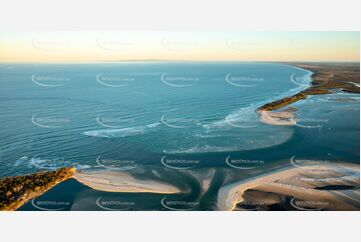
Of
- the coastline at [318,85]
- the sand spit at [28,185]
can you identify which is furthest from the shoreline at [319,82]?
the sand spit at [28,185]

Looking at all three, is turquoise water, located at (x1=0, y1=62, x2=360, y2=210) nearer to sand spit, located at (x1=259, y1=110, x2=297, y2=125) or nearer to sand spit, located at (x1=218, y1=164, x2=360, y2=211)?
sand spit, located at (x1=259, y1=110, x2=297, y2=125)

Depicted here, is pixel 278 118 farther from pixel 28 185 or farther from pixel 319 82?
pixel 28 185

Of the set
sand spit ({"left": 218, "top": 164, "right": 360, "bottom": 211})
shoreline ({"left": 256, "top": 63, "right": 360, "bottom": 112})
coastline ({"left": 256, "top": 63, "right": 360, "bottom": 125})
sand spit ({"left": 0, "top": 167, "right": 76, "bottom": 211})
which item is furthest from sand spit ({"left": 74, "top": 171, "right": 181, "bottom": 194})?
shoreline ({"left": 256, "top": 63, "right": 360, "bottom": 112})

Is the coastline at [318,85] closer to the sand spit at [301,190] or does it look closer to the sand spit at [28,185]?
the sand spit at [301,190]

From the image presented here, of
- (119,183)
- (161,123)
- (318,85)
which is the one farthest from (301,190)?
(119,183)

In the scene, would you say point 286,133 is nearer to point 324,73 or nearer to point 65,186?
point 324,73

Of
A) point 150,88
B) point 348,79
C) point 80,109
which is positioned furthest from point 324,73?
point 80,109
